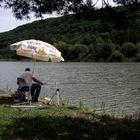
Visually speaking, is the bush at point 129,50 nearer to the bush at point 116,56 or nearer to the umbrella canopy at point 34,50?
the bush at point 116,56

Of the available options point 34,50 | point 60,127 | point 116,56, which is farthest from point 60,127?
point 116,56

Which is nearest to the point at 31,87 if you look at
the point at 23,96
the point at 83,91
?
the point at 23,96

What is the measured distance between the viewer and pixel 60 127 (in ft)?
34.8

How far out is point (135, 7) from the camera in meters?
9.95

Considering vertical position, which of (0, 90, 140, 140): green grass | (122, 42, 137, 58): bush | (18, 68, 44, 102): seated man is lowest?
(122, 42, 137, 58): bush

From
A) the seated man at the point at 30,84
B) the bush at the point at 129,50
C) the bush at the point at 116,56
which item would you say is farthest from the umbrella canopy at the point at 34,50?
the bush at the point at 129,50

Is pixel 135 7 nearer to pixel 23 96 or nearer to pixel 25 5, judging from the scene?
pixel 25 5

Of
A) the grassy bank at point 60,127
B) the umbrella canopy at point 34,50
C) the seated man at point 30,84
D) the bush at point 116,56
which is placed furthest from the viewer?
the bush at point 116,56

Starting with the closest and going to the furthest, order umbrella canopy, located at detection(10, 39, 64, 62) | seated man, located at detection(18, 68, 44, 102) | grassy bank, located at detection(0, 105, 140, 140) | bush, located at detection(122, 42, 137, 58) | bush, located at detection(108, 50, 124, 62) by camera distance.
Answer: grassy bank, located at detection(0, 105, 140, 140), seated man, located at detection(18, 68, 44, 102), umbrella canopy, located at detection(10, 39, 64, 62), bush, located at detection(108, 50, 124, 62), bush, located at detection(122, 42, 137, 58)

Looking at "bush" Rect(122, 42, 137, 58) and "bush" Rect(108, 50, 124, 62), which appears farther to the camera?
"bush" Rect(122, 42, 137, 58)

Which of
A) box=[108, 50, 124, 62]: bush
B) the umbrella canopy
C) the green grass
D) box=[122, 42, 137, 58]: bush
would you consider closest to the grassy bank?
the green grass

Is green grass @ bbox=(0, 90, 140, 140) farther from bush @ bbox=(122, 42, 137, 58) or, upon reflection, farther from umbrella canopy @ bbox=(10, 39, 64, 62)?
bush @ bbox=(122, 42, 137, 58)

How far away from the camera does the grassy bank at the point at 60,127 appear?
9.80 meters

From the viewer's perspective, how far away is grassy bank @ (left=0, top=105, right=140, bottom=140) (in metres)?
9.80
